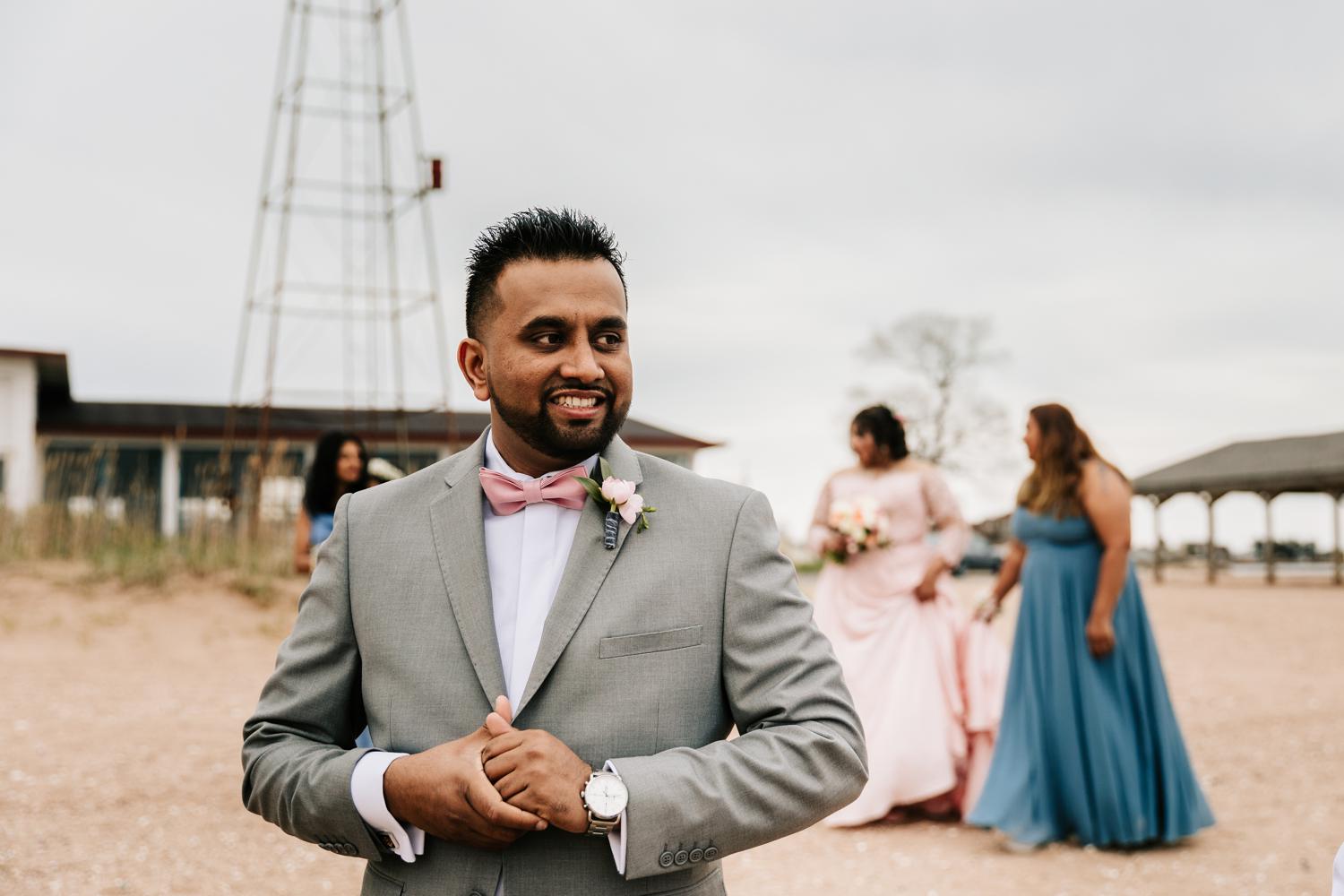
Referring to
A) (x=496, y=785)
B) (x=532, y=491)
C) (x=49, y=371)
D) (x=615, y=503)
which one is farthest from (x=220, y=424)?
(x=496, y=785)

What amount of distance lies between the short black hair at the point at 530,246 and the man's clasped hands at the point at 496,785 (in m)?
0.78

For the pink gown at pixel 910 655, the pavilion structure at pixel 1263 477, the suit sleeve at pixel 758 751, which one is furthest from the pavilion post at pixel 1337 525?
the suit sleeve at pixel 758 751

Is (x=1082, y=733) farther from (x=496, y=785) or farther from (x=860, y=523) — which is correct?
(x=496, y=785)

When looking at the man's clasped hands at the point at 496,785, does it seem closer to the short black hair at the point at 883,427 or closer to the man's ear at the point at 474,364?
the man's ear at the point at 474,364

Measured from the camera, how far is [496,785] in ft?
6.30

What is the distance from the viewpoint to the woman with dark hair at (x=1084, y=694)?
6.45m

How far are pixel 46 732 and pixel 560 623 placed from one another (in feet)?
29.9

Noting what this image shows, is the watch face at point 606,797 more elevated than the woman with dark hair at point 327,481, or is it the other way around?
the woman with dark hair at point 327,481

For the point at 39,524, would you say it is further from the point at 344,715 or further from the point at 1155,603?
the point at 1155,603

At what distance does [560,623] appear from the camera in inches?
82.5

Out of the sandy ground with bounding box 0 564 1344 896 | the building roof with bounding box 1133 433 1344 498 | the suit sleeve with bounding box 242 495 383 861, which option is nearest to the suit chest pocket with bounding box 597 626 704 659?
the suit sleeve with bounding box 242 495 383 861

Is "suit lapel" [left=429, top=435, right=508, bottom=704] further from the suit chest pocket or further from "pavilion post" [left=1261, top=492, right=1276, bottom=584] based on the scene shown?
"pavilion post" [left=1261, top=492, right=1276, bottom=584]

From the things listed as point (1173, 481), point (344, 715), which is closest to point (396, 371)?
point (344, 715)

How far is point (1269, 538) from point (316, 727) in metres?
35.1
